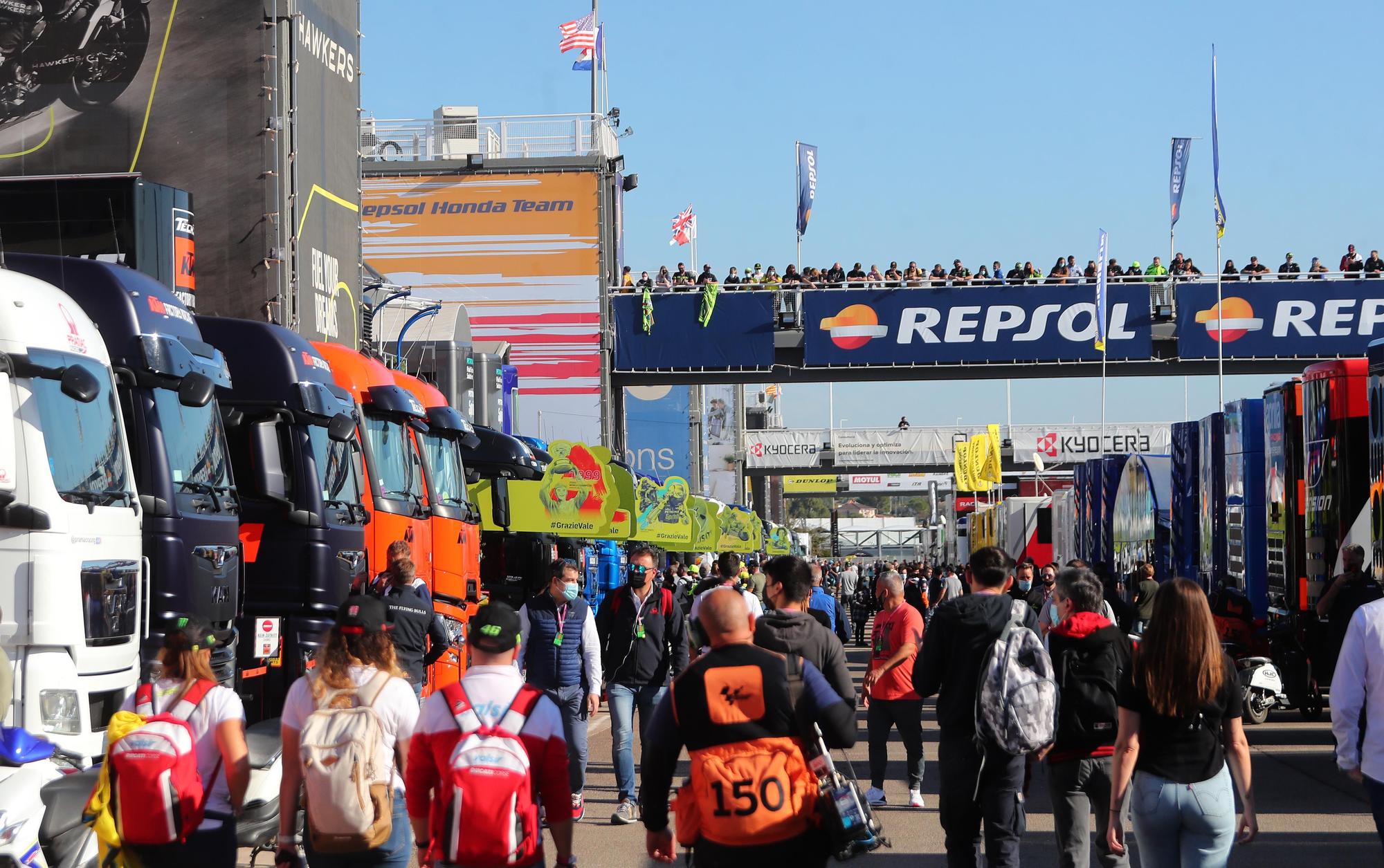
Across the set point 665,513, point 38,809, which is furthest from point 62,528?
point 665,513

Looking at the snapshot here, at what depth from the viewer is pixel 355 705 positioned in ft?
20.1

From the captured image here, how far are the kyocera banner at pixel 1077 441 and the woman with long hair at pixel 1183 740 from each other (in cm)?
6252

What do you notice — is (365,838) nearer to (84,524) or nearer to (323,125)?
(84,524)

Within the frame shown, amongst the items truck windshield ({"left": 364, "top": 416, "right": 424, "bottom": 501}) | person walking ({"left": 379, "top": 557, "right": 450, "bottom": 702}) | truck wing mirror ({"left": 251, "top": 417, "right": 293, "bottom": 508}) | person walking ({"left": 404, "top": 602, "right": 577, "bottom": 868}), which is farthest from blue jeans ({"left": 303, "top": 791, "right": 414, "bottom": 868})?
truck windshield ({"left": 364, "top": 416, "right": 424, "bottom": 501})

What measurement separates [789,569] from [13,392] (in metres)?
4.12

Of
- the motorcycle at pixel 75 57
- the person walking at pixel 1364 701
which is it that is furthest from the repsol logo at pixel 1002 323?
the person walking at pixel 1364 701

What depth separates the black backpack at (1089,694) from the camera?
25.9 feet

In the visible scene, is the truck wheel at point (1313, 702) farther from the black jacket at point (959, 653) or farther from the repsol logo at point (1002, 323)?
the repsol logo at point (1002, 323)

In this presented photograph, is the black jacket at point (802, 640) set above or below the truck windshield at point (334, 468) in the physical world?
below

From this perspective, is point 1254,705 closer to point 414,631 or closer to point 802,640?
point 414,631

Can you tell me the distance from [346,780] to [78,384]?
383 cm

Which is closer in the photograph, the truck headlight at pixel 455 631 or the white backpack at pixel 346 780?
the white backpack at pixel 346 780

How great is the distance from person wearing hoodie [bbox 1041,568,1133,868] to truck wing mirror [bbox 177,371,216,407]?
5.29m

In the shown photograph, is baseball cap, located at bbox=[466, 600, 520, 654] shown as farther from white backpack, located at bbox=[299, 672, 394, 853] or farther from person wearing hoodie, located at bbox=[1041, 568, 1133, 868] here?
person wearing hoodie, located at bbox=[1041, 568, 1133, 868]
